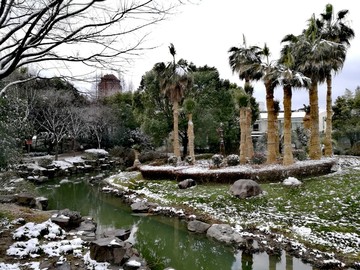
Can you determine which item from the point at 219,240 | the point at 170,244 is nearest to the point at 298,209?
the point at 219,240

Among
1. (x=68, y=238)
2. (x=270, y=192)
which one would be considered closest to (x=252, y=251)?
(x=270, y=192)

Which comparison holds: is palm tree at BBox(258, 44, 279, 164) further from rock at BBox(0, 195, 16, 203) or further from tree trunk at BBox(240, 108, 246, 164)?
rock at BBox(0, 195, 16, 203)

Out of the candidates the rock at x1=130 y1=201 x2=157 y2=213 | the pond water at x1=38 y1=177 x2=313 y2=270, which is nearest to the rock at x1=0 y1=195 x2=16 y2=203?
the pond water at x1=38 y1=177 x2=313 y2=270

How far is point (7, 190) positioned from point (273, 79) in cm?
1405

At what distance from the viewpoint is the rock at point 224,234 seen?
30.7ft

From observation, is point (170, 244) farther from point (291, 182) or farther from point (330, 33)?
point (330, 33)

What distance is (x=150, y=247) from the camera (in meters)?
9.50

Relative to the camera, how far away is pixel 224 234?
9.60m

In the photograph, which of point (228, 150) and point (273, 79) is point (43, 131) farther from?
point (273, 79)

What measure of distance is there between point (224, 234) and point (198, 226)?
125 cm

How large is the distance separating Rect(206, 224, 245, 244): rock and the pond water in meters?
0.21

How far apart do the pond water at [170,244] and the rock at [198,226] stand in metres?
0.21

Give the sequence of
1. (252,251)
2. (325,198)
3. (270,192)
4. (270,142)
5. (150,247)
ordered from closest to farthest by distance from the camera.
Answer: (252,251) → (150,247) → (325,198) → (270,192) → (270,142)

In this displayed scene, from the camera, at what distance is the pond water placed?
8.05m
